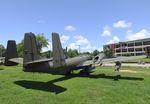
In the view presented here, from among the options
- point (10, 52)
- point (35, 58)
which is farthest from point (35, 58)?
point (10, 52)

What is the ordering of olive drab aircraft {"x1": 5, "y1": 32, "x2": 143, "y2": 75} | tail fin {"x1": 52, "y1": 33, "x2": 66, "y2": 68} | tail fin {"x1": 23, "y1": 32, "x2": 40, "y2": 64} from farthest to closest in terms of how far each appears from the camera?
tail fin {"x1": 23, "y1": 32, "x2": 40, "y2": 64}, olive drab aircraft {"x1": 5, "y1": 32, "x2": 143, "y2": 75}, tail fin {"x1": 52, "y1": 33, "x2": 66, "y2": 68}

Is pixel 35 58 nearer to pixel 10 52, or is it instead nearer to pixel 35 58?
pixel 35 58

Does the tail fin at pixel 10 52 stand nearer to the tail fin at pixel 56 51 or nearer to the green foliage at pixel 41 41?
the tail fin at pixel 56 51

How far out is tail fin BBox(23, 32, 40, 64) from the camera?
19.3 meters

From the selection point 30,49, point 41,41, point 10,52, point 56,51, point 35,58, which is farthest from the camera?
point 41,41

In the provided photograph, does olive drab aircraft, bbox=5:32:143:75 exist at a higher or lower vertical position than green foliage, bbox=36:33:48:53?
lower

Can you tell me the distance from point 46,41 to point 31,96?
303 feet

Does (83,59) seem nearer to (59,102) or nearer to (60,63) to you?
(60,63)

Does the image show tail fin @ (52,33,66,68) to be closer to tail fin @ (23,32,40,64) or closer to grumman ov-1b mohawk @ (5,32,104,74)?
grumman ov-1b mohawk @ (5,32,104,74)

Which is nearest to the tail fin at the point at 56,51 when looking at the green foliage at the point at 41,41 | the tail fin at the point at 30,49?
the tail fin at the point at 30,49

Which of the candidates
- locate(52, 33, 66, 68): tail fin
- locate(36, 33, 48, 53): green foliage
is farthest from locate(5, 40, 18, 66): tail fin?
locate(36, 33, 48, 53): green foliage

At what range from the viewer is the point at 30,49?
19.7 meters

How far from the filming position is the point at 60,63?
1884 cm

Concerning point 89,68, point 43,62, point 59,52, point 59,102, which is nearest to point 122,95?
point 59,102
